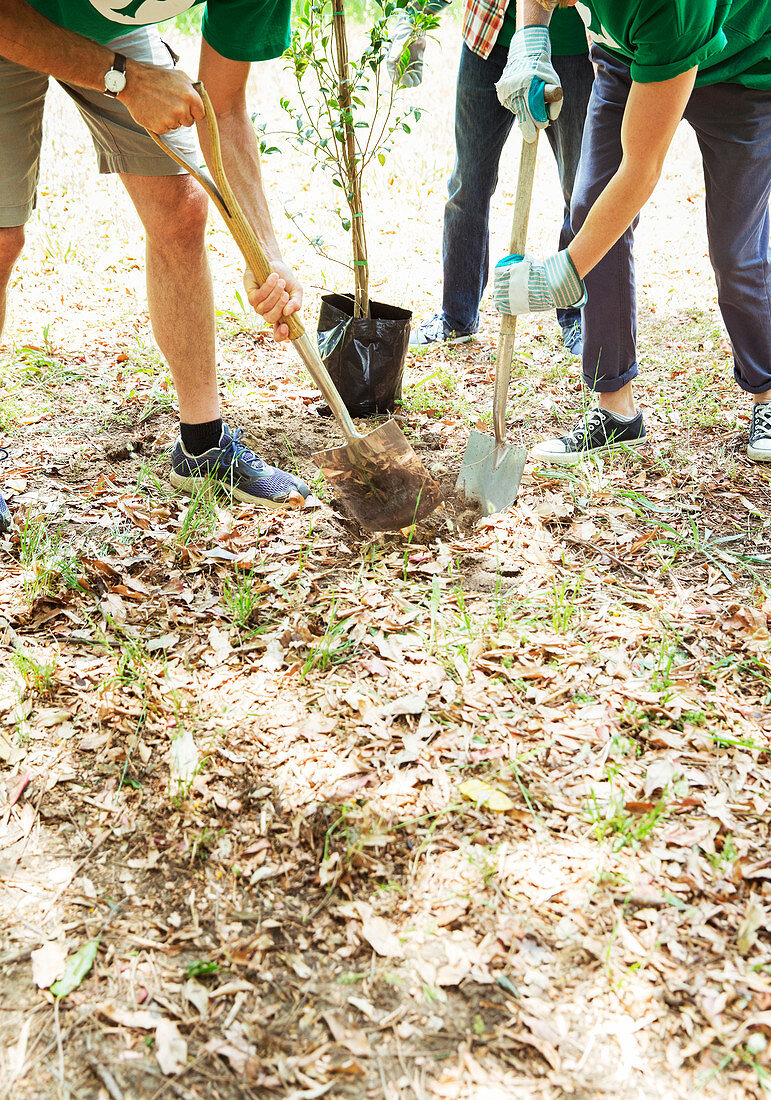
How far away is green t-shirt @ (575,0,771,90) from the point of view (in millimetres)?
1682

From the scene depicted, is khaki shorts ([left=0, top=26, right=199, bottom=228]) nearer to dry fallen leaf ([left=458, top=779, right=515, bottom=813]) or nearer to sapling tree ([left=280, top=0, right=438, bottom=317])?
sapling tree ([left=280, top=0, right=438, bottom=317])

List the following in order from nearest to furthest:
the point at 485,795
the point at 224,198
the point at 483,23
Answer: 1. the point at 485,795
2. the point at 224,198
3. the point at 483,23

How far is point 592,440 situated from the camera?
2.68m

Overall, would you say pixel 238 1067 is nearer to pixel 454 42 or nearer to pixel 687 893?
pixel 687 893

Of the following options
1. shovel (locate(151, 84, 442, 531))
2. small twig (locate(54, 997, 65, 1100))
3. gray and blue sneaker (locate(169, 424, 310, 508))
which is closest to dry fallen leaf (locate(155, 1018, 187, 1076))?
small twig (locate(54, 997, 65, 1100))

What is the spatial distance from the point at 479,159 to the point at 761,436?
1688mm

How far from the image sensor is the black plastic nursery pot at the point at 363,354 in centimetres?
283

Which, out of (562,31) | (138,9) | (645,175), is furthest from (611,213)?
(562,31)

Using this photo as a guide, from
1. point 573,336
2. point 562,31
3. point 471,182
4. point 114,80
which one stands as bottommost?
point 573,336

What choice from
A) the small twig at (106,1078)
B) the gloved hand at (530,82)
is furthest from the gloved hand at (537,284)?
the small twig at (106,1078)

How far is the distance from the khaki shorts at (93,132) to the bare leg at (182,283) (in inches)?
2.0

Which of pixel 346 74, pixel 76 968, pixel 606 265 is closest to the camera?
Answer: pixel 76 968

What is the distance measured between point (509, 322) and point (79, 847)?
1.78m

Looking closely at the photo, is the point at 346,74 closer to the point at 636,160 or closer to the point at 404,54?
the point at 404,54
